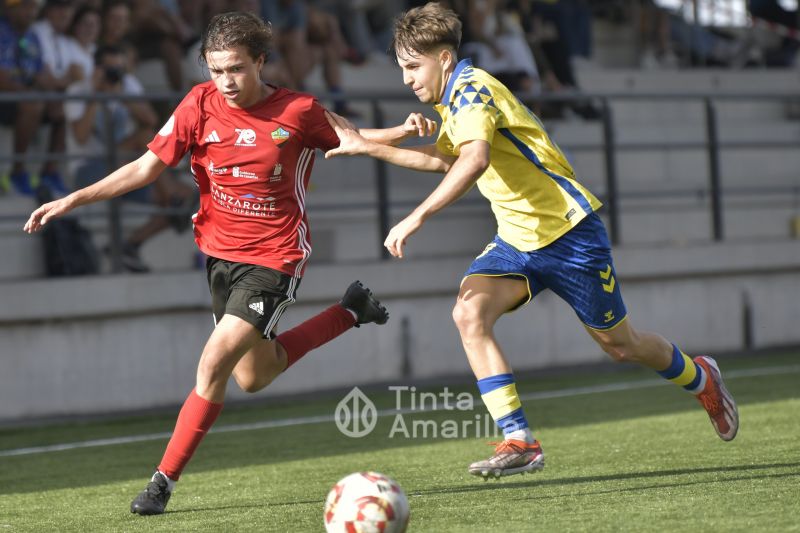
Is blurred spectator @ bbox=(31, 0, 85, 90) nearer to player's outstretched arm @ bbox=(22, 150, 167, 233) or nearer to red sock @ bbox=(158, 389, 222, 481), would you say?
player's outstretched arm @ bbox=(22, 150, 167, 233)

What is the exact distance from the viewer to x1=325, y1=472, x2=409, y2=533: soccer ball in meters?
4.80

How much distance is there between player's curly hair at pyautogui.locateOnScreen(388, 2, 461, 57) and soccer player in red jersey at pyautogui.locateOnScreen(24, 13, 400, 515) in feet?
1.13

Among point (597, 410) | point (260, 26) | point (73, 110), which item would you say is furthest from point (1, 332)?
point (260, 26)

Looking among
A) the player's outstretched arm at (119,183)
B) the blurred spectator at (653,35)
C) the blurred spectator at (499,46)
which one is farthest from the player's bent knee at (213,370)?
the blurred spectator at (653,35)

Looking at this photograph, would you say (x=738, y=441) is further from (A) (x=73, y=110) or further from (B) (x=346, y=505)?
(A) (x=73, y=110)

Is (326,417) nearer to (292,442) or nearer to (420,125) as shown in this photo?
(292,442)

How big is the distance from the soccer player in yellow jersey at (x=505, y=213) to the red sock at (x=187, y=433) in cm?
113

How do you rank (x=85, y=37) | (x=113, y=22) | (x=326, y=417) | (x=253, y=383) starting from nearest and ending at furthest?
(x=253, y=383)
(x=326, y=417)
(x=85, y=37)
(x=113, y=22)

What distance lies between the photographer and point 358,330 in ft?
37.7

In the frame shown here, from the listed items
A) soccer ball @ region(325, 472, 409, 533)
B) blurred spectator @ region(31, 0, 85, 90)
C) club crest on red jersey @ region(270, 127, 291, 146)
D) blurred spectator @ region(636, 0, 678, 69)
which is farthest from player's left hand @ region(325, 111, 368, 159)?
blurred spectator @ region(636, 0, 678, 69)

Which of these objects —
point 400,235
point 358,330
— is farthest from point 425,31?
point 358,330

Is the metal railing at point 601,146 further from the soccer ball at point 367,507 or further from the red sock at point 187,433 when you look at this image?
the soccer ball at point 367,507

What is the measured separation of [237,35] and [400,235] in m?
1.19

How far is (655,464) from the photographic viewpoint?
6676 mm
